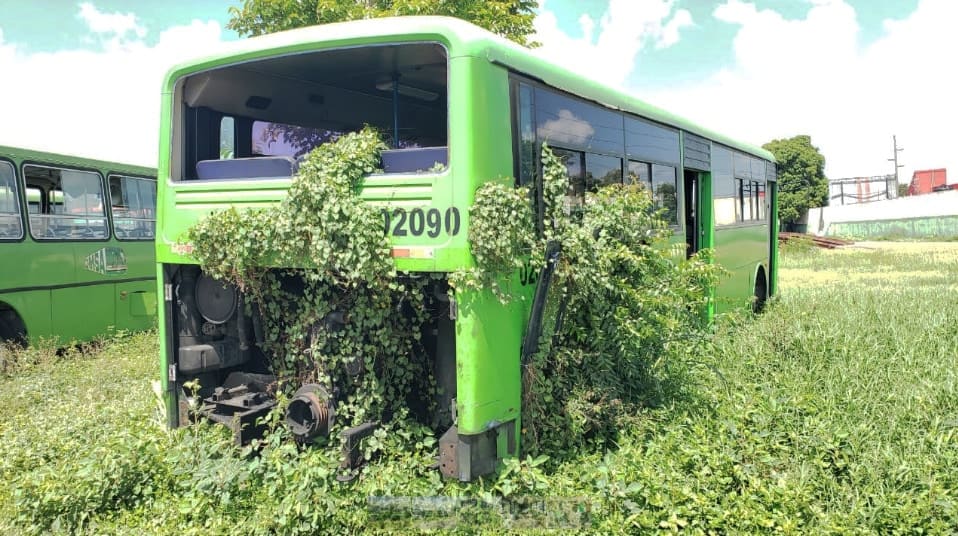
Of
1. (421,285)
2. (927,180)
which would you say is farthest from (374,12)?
(927,180)

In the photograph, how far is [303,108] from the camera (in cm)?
578

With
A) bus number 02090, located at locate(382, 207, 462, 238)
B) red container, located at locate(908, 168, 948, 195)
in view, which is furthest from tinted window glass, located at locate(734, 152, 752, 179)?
red container, located at locate(908, 168, 948, 195)

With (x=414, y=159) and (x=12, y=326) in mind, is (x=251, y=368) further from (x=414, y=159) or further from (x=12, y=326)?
(x=12, y=326)

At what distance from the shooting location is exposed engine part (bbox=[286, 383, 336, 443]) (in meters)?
4.66

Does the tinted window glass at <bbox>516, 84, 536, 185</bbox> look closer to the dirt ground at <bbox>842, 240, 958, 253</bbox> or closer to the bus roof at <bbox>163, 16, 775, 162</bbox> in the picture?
the bus roof at <bbox>163, 16, 775, 162</bbox>

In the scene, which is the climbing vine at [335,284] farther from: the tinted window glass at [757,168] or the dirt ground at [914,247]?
the dirt ground at [914,247]

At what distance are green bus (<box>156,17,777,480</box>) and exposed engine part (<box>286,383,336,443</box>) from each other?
2 cm

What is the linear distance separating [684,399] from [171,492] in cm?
388

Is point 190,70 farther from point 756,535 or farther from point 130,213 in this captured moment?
point 130,213

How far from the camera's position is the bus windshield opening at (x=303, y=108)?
485 cm

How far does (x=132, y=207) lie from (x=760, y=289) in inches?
411

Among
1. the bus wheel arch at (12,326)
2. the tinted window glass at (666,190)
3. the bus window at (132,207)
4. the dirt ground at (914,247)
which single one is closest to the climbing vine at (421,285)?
the tinted window glass at (666,190)

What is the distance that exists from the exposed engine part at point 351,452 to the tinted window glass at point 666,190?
12.3ft

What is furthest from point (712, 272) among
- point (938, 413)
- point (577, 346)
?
point (938, 413)
